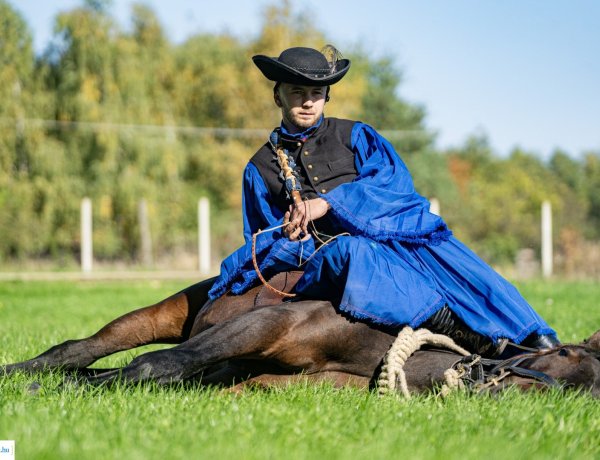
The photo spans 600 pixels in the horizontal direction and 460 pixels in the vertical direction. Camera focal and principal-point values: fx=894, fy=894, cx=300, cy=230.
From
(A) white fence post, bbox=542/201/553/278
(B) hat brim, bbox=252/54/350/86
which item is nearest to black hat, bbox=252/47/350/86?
(B) hat brim, bbox=252/54/350/86

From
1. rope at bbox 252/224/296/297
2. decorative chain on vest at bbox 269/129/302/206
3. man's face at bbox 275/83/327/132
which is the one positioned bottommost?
rope at bbox 252/224/296/297

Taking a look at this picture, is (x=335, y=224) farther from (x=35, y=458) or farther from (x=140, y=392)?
(x=35, y=458)

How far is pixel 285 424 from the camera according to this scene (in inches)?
125

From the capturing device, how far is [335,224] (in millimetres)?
4500

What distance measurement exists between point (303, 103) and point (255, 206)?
646 mm

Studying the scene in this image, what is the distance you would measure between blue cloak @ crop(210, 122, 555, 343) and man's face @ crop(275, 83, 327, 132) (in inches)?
14.3

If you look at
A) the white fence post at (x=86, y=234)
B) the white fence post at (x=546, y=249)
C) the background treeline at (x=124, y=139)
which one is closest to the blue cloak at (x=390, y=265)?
the white fence post at (x=546, y=249)

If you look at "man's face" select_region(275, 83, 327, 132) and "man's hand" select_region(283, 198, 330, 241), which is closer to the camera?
"man's hand" select_region(283, 198, 330, 241)

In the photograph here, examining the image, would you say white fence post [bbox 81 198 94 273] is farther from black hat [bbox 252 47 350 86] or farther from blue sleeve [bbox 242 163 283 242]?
black hat [bbox 252 47 350 86]

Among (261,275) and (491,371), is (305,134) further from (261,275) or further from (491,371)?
(491,371)

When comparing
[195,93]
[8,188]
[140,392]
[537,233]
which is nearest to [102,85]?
[8,188]

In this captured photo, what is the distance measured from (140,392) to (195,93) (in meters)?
31.1

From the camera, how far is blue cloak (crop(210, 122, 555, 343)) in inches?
165

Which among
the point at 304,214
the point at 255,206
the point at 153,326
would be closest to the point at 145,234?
the point at 153,326
